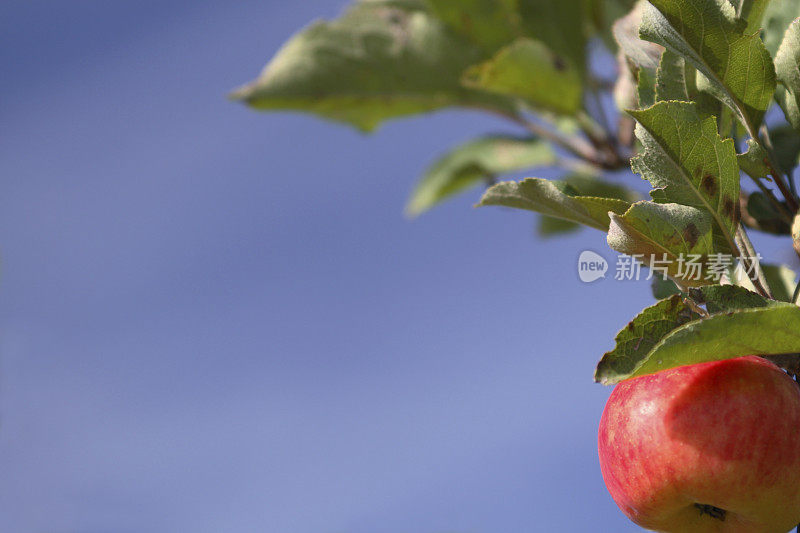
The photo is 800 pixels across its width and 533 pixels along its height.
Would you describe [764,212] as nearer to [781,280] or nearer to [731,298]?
[781,280]

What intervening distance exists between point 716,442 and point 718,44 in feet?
1.76

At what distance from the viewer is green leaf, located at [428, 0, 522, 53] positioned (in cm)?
212

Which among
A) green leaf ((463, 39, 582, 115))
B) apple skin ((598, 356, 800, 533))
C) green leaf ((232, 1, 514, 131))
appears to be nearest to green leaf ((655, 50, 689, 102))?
apple skin ((598, 356, 800, 533))

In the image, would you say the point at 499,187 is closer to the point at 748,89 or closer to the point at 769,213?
the point at 748,89

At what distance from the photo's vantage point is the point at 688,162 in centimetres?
113

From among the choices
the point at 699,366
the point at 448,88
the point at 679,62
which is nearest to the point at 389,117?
the point at 448,88

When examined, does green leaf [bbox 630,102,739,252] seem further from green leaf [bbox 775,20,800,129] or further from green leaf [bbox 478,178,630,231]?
green leaf [bbox 775,20,800,129]

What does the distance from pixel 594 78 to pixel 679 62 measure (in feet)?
3.52

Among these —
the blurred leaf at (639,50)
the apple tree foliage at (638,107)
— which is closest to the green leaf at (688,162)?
the apple tree foliage at (638,107)

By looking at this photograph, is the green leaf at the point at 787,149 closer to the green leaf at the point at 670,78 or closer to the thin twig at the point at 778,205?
the thin twig at the point at 778,205

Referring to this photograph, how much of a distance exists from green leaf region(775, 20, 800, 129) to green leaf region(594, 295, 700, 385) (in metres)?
0.41

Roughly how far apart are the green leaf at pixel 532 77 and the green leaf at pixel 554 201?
2.76 feet

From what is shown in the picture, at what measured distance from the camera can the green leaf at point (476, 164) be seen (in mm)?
2441

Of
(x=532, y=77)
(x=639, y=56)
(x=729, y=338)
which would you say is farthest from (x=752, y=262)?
(x=532, y=77)
